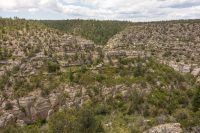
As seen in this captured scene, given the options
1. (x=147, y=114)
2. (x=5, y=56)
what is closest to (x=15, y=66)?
(x=5, y=56)

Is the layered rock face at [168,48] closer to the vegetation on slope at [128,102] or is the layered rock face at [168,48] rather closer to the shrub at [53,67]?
the vegetation on slope at [128,102]

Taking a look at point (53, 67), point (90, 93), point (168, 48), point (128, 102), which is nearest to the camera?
point (128, 102)

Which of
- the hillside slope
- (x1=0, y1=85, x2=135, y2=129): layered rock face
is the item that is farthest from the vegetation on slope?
(x1=0, y1=85, x2=135, y2=129): layered rock face

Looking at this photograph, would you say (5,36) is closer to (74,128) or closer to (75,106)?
(75,106)

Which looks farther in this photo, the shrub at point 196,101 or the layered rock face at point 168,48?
the layered rock face at point 168,48

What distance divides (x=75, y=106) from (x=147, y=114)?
1274 centimetres

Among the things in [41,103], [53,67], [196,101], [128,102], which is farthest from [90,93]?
[196,101]

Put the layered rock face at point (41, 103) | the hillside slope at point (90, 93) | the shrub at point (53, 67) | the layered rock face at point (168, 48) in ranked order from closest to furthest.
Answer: the hillside slope at point (90, 93), the layered rock face at point (41, 103), the shrub at point (53, 67), the layered rock face at point (168, 48)

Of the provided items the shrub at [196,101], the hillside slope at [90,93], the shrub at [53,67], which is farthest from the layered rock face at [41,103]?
the shrub at [196,101]

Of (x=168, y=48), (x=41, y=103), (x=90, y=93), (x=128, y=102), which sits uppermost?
(x=90, y=93)

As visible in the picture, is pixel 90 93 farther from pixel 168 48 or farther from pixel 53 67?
pixel 168 48

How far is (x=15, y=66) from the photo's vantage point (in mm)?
87562

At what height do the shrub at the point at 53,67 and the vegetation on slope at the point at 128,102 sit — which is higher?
the shrub at the point at 53,67

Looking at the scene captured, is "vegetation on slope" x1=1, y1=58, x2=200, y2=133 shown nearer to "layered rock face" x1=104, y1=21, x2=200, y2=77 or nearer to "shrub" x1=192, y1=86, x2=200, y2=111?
"shrub" x1=192, y1=86, x2=200, y2=111
